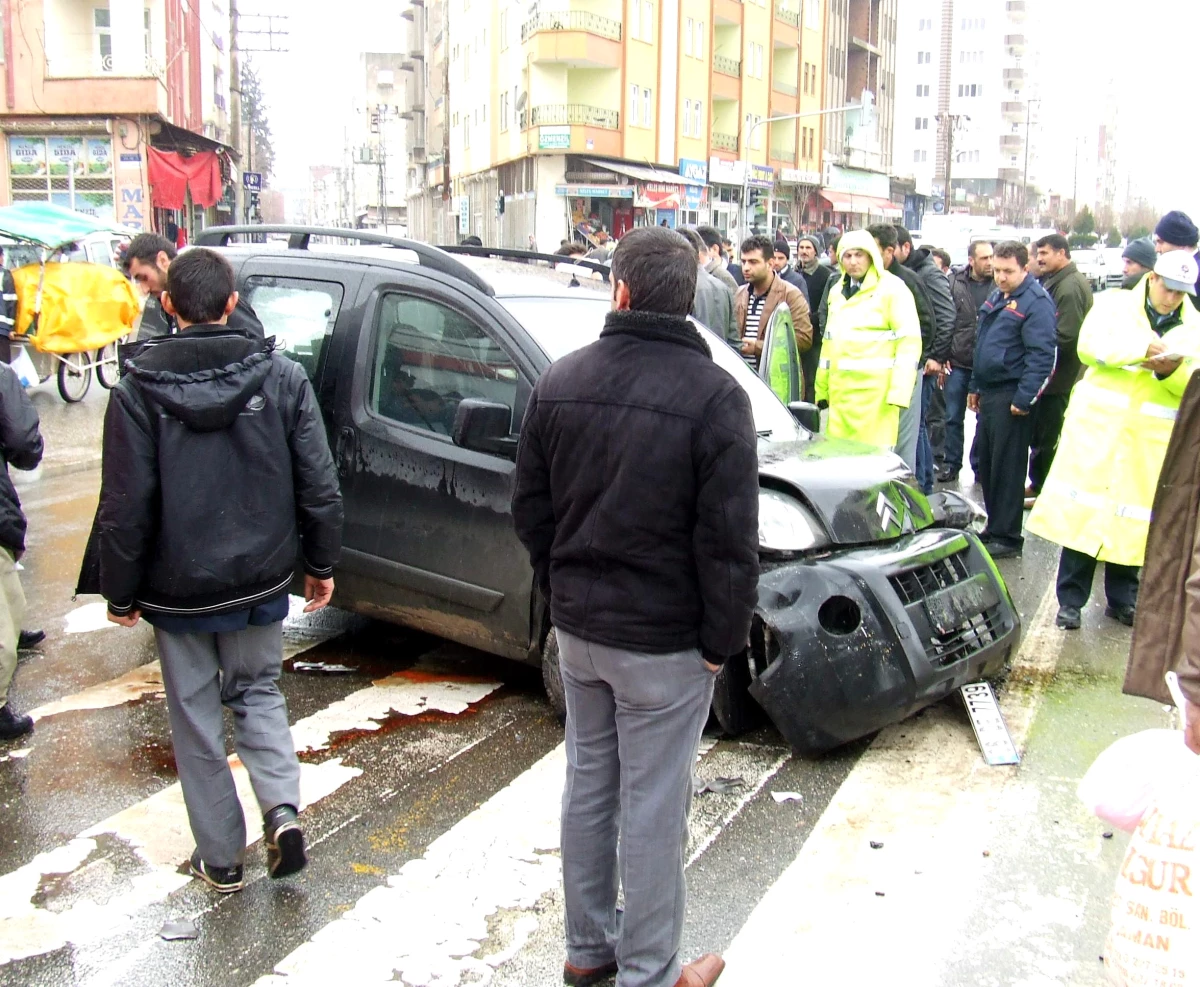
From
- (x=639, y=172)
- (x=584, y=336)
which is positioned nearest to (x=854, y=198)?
(x=639, y=172)

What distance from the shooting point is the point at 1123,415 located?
601 cm

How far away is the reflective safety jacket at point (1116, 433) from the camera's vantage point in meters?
5.85

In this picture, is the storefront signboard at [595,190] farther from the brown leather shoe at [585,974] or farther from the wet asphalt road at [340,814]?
the brown leather shoe at [585,974]

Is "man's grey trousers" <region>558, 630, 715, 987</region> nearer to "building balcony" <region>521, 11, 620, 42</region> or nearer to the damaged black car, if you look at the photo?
the damaged black car

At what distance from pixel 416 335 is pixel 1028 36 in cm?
13340

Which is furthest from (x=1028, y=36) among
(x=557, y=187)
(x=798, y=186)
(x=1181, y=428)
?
(x=1181, y=428)

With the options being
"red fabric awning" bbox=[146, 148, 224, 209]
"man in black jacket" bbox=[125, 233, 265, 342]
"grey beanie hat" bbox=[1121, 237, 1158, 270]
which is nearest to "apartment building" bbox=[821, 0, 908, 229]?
"red fabric awning" bbox=[146, 148, 224, 209]

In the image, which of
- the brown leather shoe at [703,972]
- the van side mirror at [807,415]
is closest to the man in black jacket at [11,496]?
the brown leather shoe at [703,972]

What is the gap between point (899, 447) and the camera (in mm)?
8539

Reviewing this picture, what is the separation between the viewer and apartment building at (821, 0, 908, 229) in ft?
230

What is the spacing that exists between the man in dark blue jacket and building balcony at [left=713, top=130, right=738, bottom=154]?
170ft

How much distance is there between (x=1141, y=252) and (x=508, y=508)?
4206mm

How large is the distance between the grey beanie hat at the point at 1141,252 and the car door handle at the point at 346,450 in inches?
173

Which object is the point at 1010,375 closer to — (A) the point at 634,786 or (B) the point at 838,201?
(A) the point at 634,786
